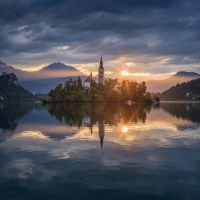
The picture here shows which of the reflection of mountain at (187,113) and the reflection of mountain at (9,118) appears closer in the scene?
the reflection of mountain at (9,118)

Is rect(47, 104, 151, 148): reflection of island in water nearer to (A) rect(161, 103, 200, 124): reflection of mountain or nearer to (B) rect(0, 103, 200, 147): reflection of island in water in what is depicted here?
(B) rect(0, 103, 200, 147): reflection of island in water

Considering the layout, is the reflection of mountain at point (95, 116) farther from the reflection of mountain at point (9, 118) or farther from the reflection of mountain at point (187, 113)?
the reflection of mountain at point (187, 113)

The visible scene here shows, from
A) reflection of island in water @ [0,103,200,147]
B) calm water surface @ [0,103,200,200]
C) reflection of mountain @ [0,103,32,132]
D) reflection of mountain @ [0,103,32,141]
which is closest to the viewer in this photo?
calm water surface @ [0,103,200,200]

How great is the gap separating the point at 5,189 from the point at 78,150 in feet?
33.7

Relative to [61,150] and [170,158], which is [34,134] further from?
[170,158]

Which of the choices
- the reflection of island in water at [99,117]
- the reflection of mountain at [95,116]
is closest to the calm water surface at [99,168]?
the reflection of island in water at [99,117]

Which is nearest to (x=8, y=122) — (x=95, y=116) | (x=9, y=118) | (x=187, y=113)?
(x=9, y=118)

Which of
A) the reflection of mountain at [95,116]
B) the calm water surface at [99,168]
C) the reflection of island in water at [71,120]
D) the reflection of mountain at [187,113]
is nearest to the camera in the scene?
the calm water surface at [99,168]

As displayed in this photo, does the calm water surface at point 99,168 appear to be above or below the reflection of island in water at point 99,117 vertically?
below

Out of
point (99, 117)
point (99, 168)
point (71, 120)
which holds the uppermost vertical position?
point (99, 117)

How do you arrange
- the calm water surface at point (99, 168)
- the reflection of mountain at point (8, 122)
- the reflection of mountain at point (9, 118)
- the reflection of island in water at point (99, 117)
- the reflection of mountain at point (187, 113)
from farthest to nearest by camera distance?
the reflection of mountain at point (187, 113)
the reflection of island in water at point (99, 117)
the reflection of mountain at point (9, 118)
the reflection of mountain at point (8, 122)
the calm water surface at point (99, 168)

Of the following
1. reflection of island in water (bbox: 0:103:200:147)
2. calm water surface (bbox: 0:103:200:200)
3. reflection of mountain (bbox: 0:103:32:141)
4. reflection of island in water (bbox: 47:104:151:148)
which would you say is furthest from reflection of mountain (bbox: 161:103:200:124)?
reflection of mountain (bbox: 0:103:32:141)

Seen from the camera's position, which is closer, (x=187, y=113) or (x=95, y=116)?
(x=95, y=116)

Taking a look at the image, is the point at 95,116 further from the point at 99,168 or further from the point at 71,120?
the point at 99,168
